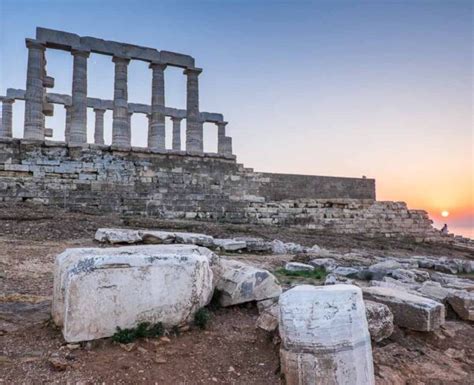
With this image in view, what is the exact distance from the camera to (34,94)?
53.9 ft

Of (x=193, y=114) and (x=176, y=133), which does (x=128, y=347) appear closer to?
(x=193, y=114)

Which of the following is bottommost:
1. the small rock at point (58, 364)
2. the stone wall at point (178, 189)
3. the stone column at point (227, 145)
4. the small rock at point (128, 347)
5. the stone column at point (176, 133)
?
the small rock at point (58, 364)

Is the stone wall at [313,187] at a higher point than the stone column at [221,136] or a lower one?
lower

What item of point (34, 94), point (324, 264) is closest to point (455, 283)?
point (324, 264)

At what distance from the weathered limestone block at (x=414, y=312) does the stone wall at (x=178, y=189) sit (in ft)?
37.7

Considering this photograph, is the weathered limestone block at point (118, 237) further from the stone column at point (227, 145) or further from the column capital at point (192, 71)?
the stone column at point (227, 145)

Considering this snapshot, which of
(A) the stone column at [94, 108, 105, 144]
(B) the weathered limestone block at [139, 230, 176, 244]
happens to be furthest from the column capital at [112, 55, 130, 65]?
(B) the weathered limestone block at [139, 230, 176, 244]

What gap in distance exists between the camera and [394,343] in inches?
153

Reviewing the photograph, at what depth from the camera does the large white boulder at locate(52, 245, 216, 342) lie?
3.25m

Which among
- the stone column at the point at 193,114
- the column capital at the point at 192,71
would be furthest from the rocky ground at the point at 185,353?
the column capital at the point at 192,71

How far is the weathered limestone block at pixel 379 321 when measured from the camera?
12.2ft

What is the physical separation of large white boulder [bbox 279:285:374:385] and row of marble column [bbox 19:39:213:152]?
541 inches

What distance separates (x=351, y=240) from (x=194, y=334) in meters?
11.8

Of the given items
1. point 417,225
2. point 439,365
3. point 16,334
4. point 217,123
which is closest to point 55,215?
point 16,334
